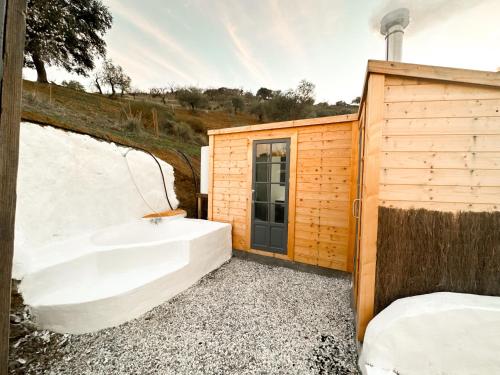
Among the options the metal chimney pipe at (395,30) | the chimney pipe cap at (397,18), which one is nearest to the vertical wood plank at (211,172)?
the metal chimney pipe at (395,30)

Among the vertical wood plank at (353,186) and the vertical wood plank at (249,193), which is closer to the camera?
the vertical wood plank at (353,186)

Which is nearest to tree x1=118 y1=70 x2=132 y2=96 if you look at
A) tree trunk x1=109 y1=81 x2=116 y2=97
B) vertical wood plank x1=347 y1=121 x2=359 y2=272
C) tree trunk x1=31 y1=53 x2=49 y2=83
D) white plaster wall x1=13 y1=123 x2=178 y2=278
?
tree trunk x1=109 y1=81 x2=116 y2=97

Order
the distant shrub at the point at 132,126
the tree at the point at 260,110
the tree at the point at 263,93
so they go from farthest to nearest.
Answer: the tree at the point at 263,93
the tree at the point at 260,110
the distant shrub at the point at 132,126

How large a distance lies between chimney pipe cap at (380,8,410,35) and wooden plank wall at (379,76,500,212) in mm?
2894

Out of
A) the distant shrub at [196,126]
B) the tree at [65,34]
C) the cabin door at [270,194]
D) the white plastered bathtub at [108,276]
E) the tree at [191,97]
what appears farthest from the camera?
the tree at [191,97]

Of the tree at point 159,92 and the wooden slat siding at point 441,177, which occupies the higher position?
the tree at point 159,92

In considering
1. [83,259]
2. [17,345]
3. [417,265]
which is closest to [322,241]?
[417,265]

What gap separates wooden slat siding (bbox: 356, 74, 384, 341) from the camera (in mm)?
1615

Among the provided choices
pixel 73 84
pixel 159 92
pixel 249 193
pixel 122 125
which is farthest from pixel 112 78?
pixel 249 193

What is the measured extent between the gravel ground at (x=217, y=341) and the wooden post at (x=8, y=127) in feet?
4.13

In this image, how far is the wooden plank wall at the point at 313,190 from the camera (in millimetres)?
3217

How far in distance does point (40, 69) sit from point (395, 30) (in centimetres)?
1426

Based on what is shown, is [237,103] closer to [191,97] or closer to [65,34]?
[191,97]

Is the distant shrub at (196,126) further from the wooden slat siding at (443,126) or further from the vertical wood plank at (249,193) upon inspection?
the wooden slat siding at (443,126)
